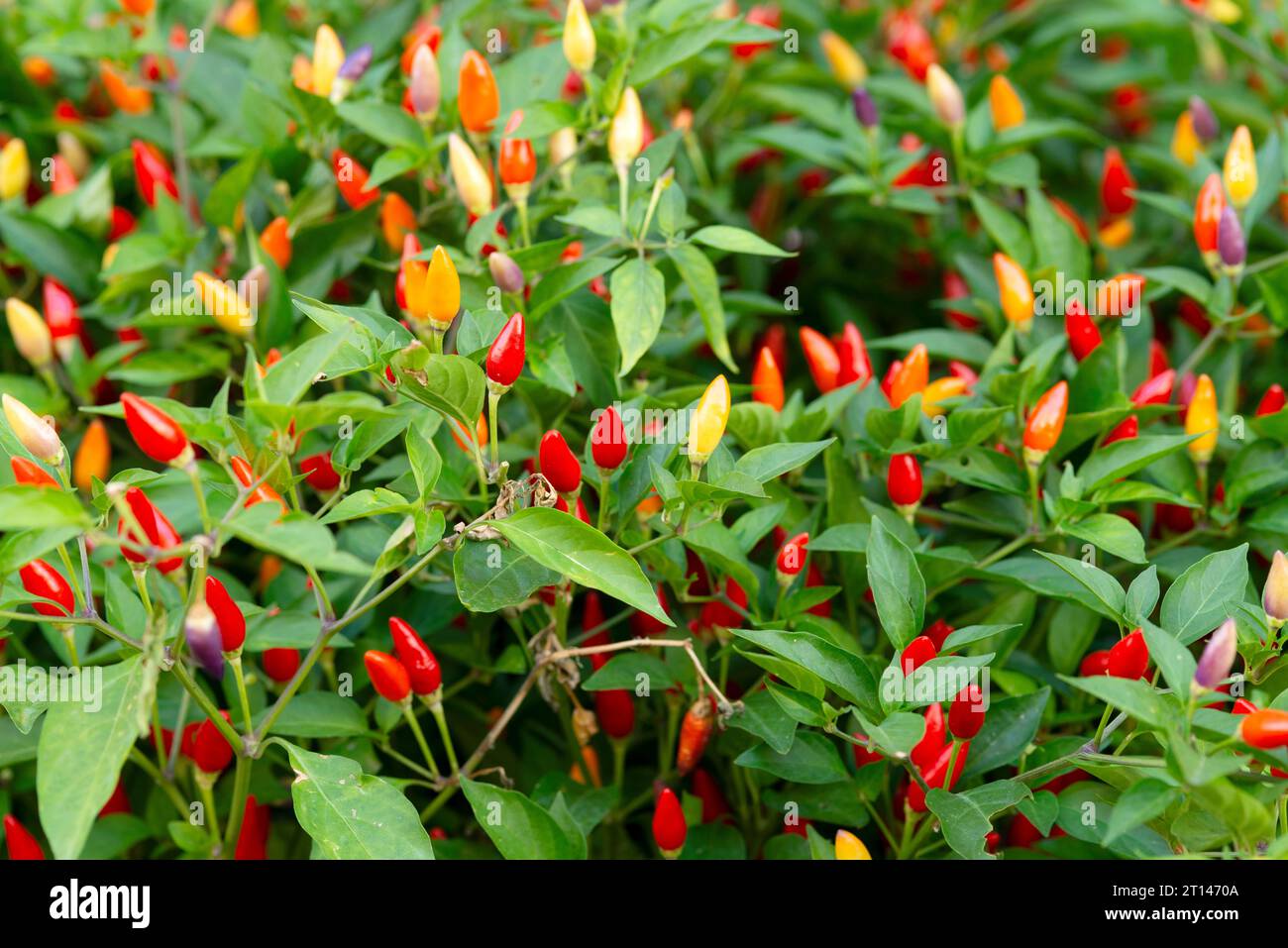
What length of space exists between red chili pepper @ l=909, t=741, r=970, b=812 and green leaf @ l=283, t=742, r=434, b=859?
0.42m

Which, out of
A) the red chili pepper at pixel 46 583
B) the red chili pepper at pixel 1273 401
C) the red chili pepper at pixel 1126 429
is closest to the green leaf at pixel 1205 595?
the red chili pepper at pixel 1126 429

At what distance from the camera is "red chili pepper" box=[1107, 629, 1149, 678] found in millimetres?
1042

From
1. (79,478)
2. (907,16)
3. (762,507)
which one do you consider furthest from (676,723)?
(907,16)

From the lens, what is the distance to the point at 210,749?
1146mm

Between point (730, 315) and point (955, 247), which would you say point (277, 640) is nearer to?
point (730, 315)

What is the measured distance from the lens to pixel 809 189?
78.7 inches

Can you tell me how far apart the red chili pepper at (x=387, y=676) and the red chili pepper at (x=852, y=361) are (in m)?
0.58

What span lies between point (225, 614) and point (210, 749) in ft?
0.58

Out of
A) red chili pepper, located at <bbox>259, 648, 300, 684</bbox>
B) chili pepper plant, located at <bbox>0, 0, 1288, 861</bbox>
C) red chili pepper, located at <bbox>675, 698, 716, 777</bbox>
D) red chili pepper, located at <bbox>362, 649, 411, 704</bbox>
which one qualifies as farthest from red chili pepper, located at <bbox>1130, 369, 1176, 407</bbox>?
red chili pepper, located at <bbox>259, 648, 300, 684</bbox>

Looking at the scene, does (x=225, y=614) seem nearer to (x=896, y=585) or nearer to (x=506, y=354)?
(x=506, y=354)

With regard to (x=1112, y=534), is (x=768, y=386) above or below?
above

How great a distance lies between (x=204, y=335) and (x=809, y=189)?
0.97m

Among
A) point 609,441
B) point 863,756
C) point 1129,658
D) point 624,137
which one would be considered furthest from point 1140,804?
point 624,137

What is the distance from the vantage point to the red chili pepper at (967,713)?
1072 mm
